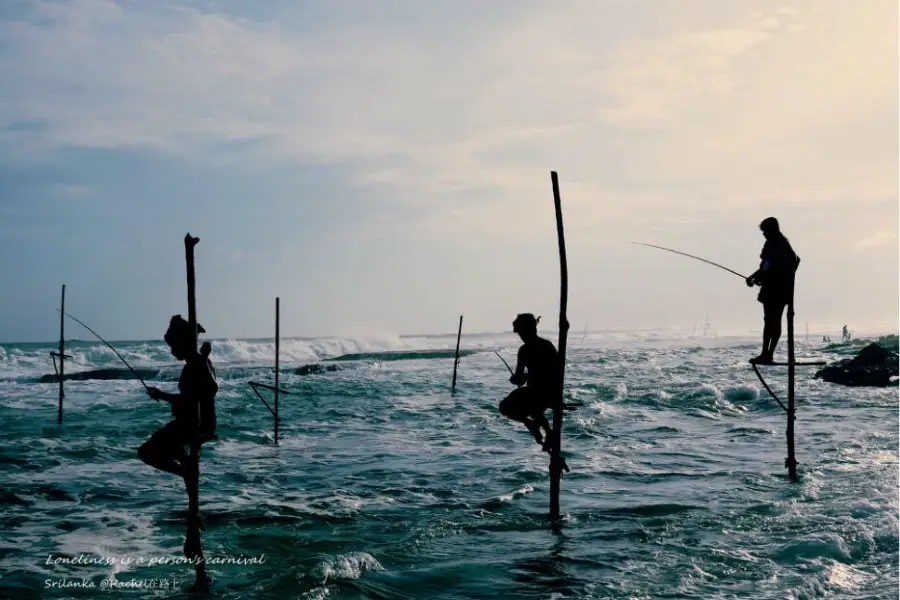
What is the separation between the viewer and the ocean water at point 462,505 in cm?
1019

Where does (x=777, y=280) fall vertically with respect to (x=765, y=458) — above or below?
above

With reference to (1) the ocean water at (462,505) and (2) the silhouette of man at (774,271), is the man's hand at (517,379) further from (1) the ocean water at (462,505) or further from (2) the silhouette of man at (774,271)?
(2) the silhouette of man at (774,271)

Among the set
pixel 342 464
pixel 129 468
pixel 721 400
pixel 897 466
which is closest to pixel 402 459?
pixel 342 464

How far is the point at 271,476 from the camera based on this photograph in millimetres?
17453

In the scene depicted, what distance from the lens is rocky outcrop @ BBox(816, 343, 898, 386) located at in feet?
112

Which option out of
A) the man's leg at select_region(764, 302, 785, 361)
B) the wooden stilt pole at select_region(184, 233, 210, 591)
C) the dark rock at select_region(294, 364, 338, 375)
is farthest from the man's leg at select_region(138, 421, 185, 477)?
the dark rock at select_region(294, 364, 338, 375)

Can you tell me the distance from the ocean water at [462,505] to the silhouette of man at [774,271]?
11.1 feet

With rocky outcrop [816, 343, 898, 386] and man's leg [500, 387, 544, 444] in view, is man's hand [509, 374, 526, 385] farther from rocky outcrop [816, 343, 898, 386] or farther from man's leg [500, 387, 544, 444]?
rocky outcrop [816, 343, 898, 386]

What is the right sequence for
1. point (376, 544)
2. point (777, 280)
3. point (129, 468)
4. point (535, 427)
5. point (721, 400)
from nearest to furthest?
point (535, 427)
point (376, 544)
point (777, 280)
point (129, 468)
point (721, 400)

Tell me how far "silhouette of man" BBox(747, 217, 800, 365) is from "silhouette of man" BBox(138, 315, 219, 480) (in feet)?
28.2

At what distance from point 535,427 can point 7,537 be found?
816 cm

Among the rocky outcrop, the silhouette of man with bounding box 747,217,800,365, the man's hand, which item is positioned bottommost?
the rocky outcrop

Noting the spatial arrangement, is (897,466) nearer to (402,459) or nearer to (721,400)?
(402,459)

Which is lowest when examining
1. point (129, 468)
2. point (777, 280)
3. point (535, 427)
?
point (129, 468)
